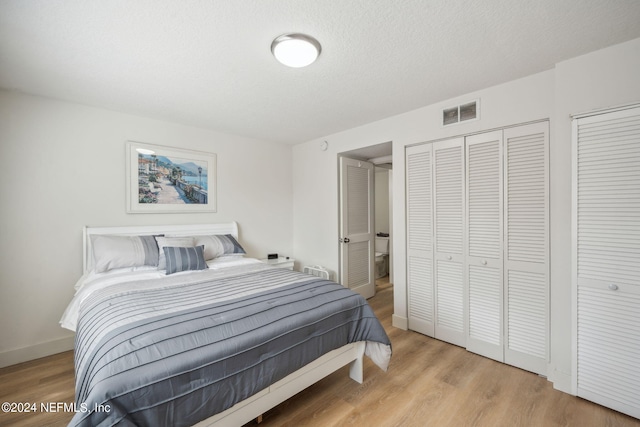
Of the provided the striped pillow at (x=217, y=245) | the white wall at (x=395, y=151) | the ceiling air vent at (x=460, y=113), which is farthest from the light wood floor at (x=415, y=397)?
the ceiling air vent at (x=460, y=113)

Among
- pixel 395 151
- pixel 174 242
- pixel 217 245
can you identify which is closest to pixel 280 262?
pixel 217 245

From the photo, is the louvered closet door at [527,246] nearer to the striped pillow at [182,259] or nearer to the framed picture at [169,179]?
the striped pillow at [182,259]

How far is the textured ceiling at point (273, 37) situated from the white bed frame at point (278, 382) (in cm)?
135

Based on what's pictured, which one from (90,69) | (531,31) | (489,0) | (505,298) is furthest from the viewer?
(505,298)

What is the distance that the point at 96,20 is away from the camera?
155cm

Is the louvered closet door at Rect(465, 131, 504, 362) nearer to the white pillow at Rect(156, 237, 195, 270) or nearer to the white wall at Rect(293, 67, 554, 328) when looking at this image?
the white wall at Rect(293, 67, 554, 328)

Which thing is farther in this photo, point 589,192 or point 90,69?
point 90,69

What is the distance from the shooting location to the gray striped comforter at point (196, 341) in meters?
1.13

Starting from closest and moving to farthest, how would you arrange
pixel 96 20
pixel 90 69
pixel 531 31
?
pixel 96 20 < pixel 531 31 < pixel 90 69

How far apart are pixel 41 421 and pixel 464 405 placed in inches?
112

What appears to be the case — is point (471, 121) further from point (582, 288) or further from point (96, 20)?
point (96, 20)

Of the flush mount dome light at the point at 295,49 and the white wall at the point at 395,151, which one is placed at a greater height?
the flush mount dome light at the point at 295,49

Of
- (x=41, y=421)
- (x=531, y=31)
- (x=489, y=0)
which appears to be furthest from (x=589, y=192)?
(x=41, y=421)

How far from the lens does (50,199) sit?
258 centimetres
